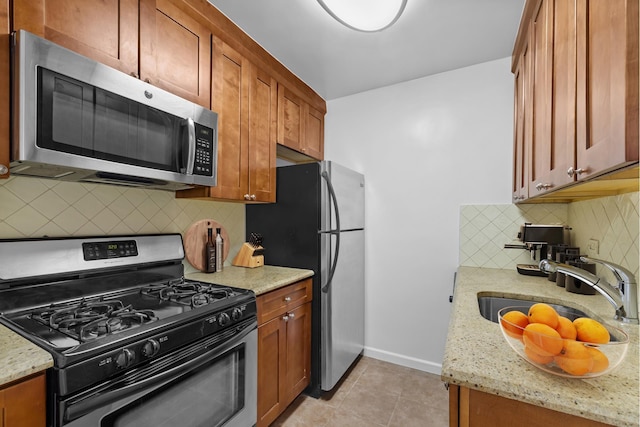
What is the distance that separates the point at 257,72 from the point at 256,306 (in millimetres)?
1587

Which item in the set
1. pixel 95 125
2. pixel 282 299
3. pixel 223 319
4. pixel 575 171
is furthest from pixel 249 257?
pixel 575 171

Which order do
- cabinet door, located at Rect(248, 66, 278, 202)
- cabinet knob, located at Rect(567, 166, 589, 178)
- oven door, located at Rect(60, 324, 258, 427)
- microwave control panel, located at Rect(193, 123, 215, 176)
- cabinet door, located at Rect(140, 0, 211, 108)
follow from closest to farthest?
1. cabinet knob, located at Rect(567, 166, 589, 178)
2. oven door, located at Rect(60, 324, 258, 427)
3. cabinet door, located at Rect(140, 0, 211, 108)
4. microwave control panel, located at Rect(193, 123, 215, 176)
5. cabinet door, located at Rect(248, 66, 278, 202)

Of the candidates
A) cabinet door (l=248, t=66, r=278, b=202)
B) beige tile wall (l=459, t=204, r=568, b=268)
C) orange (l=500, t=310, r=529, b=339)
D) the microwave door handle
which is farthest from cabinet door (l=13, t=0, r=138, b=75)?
beige tile wall (l=459, t=204, r=568, b=268)

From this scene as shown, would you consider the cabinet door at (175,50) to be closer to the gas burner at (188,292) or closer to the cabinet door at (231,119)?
the cabinet door at (231,119)

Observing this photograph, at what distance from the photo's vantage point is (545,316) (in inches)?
31.2

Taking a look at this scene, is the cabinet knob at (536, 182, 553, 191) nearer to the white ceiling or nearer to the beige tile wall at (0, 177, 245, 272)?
the white ceiling

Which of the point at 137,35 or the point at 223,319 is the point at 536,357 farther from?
the point at 137,35

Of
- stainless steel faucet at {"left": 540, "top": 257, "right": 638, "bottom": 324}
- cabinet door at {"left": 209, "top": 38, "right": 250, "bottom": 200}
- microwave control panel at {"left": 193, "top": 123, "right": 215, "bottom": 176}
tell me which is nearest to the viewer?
stainless steel faucet at {"left": 540, "top": 257, "right": 638, "bottom": 324}

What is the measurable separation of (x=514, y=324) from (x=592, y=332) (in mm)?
162

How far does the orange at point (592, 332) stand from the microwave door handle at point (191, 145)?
1.62m

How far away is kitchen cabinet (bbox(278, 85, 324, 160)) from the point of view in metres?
2.40

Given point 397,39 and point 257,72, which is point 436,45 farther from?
point 257,72

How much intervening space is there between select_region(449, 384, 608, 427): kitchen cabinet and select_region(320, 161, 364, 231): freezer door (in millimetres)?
1440

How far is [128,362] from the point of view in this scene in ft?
3.30
